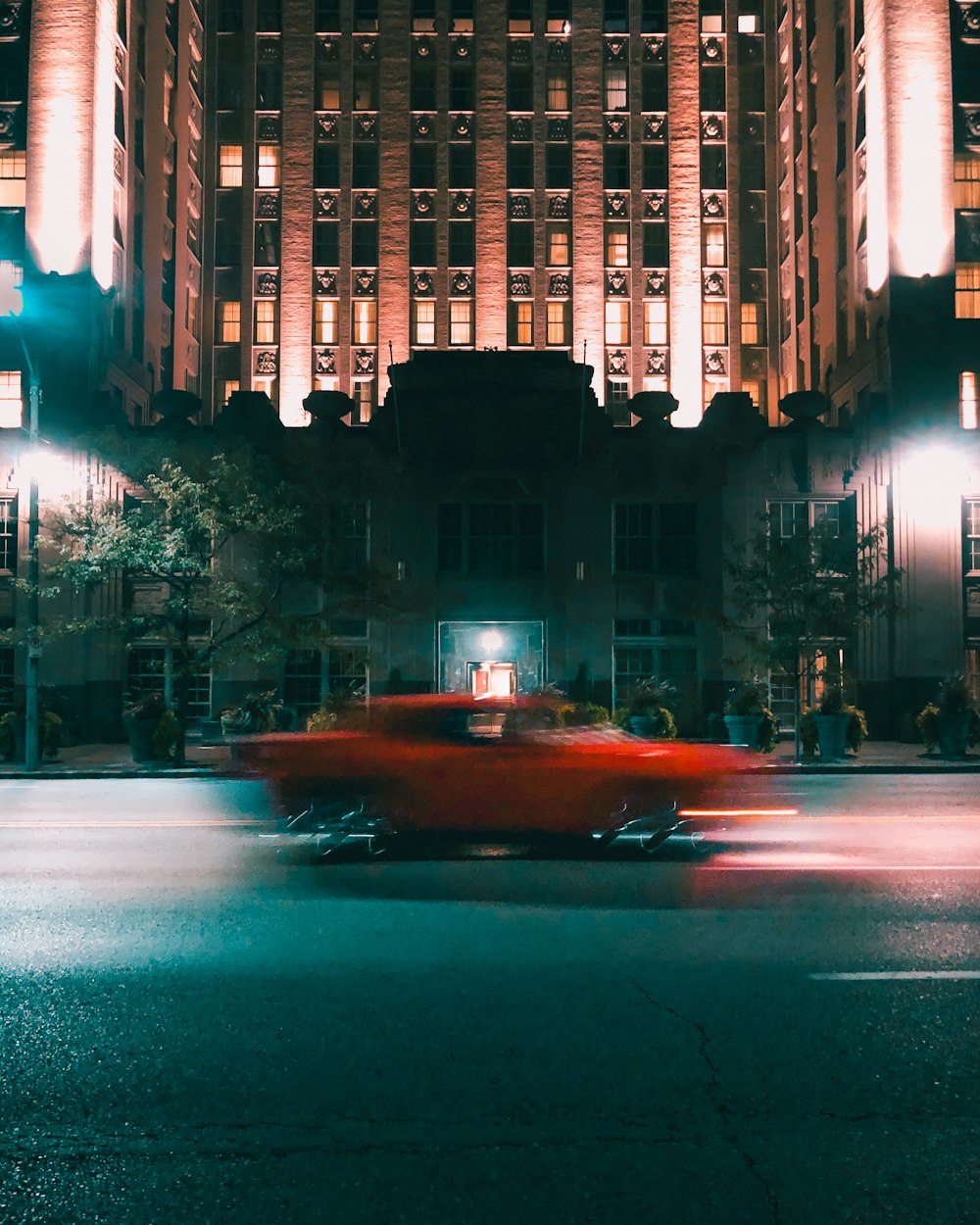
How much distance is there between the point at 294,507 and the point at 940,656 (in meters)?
20.0

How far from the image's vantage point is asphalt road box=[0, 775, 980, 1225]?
373 cm

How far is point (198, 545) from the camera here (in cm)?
2452

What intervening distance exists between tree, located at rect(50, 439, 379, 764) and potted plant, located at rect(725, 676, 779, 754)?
1002cm

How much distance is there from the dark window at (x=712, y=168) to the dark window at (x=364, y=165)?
1427cm

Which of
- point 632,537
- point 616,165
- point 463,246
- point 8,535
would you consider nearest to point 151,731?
point 8,535

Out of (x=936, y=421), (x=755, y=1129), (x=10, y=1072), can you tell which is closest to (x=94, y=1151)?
(x=10, y=1072)

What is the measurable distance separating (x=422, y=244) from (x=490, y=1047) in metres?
45.5

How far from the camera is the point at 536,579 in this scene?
32.7 metres

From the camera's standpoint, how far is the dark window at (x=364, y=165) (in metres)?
47.0

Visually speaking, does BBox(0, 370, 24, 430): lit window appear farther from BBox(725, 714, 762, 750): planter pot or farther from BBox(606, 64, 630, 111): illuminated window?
BBox(606, 64, 630, 111): illuminated window

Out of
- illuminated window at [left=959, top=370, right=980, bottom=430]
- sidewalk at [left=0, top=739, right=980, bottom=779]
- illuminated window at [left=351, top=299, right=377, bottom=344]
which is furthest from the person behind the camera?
illuminated window at [left=351, top=299, right=377, bottom=344]

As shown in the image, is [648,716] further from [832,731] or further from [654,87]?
[654,87]

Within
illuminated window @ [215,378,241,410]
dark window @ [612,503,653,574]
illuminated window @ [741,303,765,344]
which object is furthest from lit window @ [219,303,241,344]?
dark window @ [612,503,653,574]

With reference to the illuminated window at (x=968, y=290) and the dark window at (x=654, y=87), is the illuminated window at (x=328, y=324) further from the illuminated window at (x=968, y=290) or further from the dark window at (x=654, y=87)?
the illuminated window at (x=968, y=290)
